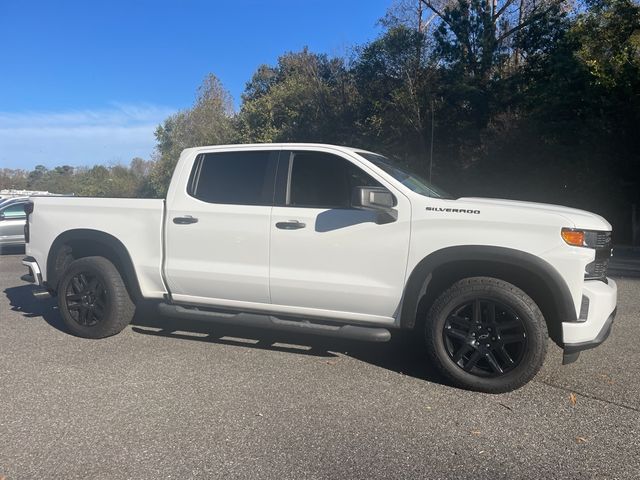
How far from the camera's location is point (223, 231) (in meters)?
5.05

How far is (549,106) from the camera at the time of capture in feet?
61.8

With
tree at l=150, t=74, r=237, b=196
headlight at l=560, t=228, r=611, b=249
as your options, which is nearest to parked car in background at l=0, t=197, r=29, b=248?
headlight at l=560, t=228, r=611, b=249

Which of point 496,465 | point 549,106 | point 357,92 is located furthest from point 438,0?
point 496,465

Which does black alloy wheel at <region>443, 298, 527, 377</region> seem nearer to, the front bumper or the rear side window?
the front bumper

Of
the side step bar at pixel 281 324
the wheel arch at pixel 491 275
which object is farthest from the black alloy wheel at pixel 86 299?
the wheel arch at pixel 491 275

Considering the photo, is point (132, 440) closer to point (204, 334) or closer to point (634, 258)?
point (204, 334)

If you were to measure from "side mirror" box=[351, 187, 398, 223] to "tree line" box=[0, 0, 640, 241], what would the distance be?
39.0ft

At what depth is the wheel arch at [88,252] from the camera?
18.0 ft

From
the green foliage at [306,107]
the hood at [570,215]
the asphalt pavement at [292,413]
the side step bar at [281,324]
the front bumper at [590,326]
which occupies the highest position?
the green foliage at [306,107]

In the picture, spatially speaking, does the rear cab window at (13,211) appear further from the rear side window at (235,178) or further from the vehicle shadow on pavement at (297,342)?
the rear side window at (235,178)

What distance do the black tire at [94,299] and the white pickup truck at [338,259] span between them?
1 centimetres

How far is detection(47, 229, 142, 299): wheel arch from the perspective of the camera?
549 centimetres

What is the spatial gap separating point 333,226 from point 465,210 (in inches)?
42.6

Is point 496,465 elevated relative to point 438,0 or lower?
lower
